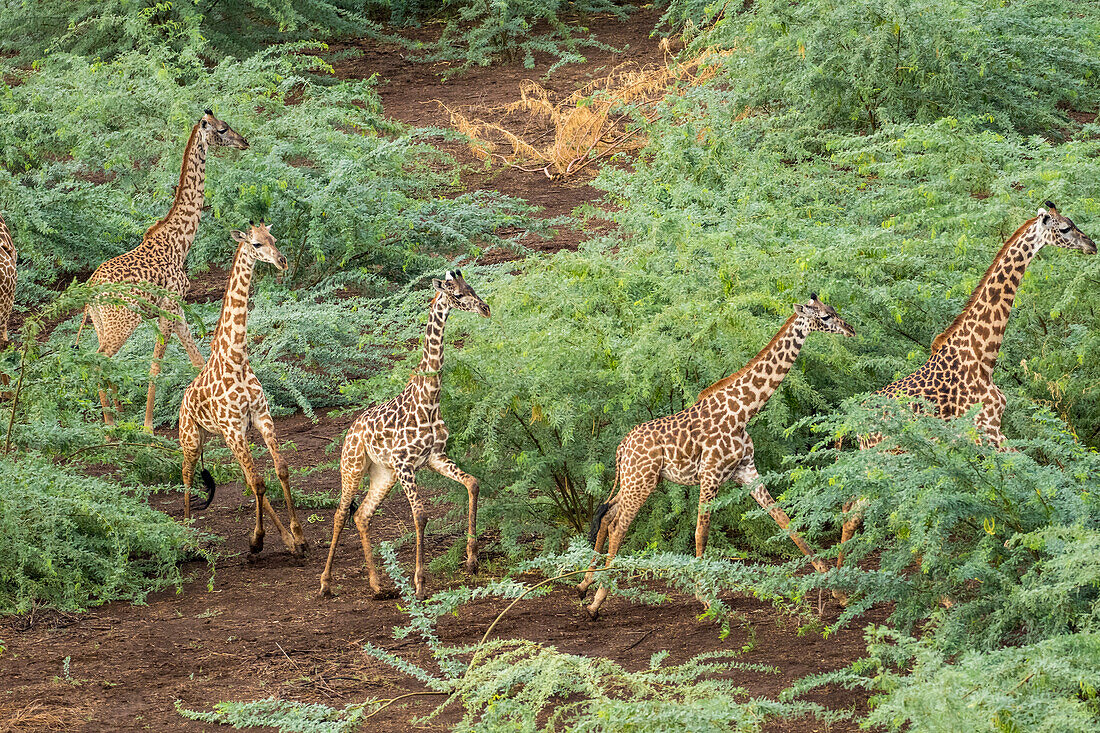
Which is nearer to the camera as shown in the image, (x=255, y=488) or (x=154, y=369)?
(x=255, y=488)

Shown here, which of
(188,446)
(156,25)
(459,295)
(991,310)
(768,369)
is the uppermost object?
(156,25)

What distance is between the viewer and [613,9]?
20797mm

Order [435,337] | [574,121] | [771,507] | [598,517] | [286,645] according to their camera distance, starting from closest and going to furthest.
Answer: [771,507]
[286,645]
[598,517]
[435,337]
[574,121]

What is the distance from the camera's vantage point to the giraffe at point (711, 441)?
266 inches

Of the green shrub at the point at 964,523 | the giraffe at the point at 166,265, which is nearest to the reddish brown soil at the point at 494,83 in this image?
the giraffe at the point at 166,265

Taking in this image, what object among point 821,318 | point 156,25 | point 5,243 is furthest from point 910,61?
point 156,25

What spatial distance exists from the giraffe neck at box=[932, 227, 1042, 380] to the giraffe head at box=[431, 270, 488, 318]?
2561 millimetres

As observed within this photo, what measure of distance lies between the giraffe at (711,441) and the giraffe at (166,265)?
4.24m

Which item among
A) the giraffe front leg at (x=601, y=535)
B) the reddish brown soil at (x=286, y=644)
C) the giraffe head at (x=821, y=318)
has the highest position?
the giraffe head at (x=821, y=318)

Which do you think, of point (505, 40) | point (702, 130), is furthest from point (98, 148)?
point (505, 40)

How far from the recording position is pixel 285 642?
21.9 feet

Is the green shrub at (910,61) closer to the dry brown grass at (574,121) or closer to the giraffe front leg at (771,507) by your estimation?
the dry brown grass at (574,121)

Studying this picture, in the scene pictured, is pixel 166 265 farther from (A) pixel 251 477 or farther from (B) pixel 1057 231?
(B) pixel 1057 231

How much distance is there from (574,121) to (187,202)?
6.08 meters
